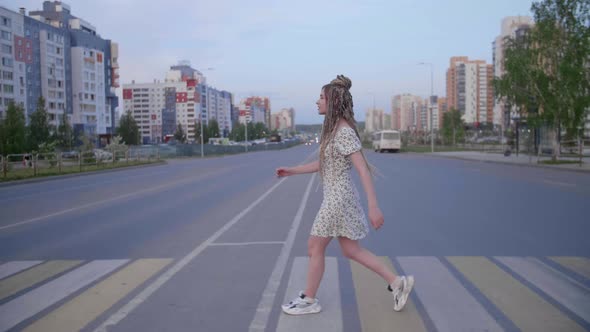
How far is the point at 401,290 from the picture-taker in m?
4.60

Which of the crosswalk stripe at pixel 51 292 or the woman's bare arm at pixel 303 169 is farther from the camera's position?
the woman's bare arm at pixel 303 169

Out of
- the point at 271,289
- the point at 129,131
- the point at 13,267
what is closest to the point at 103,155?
the point at 13,267

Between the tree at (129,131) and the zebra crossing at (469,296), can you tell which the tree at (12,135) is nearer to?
the zebra crossing at (469,296)

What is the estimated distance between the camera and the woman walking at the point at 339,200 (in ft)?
14.7

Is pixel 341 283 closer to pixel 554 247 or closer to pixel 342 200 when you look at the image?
pixel 342 200

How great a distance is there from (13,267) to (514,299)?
5.54 metres

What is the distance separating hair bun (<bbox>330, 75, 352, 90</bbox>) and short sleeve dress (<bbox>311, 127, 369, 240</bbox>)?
0.38 m

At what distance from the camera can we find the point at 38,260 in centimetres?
700

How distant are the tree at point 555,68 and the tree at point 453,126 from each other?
1546 inches

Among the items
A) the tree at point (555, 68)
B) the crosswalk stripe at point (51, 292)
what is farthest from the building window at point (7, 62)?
the crosswalk stripe at point (51, 292)

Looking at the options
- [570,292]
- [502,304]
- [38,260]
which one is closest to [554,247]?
[570,292]

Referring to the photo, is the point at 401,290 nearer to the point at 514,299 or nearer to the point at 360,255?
the point at 360,255

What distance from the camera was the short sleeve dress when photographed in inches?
176

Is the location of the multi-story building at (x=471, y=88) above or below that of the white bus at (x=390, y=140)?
above
